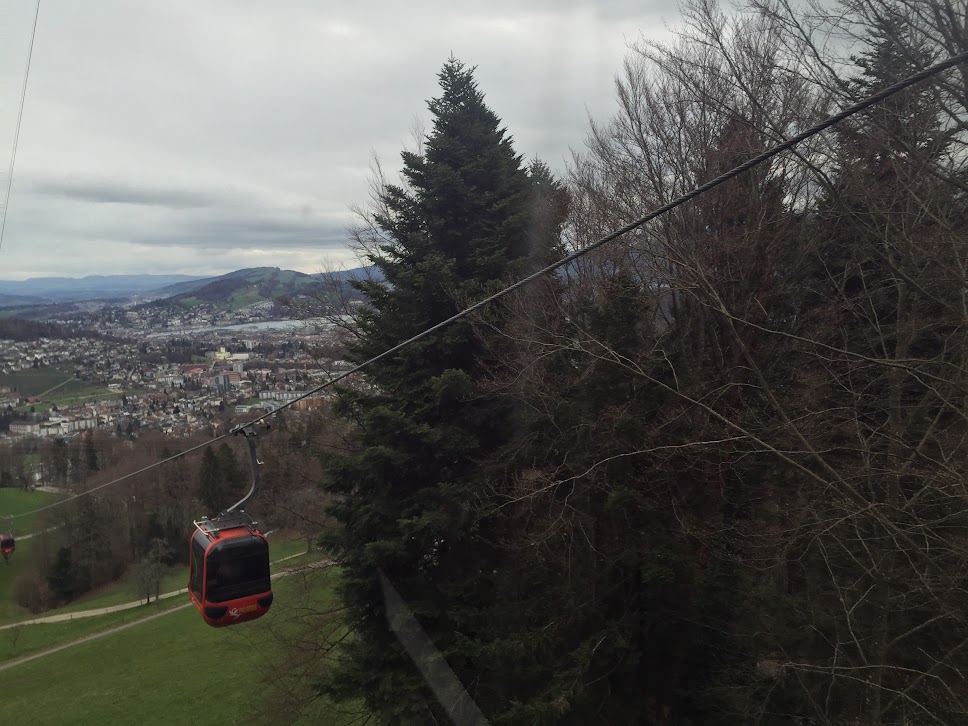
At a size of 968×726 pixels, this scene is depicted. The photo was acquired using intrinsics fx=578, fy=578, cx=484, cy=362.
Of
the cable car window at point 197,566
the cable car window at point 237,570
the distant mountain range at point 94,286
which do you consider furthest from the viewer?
the distant mountain range at point 94,286

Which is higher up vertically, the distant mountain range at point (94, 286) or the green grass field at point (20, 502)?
the distant mountain range at point (94, 286)

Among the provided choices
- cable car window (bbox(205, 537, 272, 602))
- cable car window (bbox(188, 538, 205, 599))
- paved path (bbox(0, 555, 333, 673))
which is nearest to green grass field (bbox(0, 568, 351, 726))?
paved path (bbox(0, 555, 333, 673))

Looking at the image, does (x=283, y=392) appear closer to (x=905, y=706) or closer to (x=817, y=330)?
(x=817, y=330)

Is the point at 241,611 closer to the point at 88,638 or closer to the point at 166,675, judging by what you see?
the point at 166,675

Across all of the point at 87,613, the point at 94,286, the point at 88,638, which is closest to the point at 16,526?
the point at 87,613

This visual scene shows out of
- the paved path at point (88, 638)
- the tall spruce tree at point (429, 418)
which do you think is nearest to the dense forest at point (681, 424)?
the tall spruce tree at point (429, 418)

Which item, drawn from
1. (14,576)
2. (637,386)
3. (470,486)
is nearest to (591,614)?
(470,486)

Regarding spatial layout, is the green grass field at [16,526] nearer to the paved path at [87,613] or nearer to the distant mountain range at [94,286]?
the paved path at [87,613]
